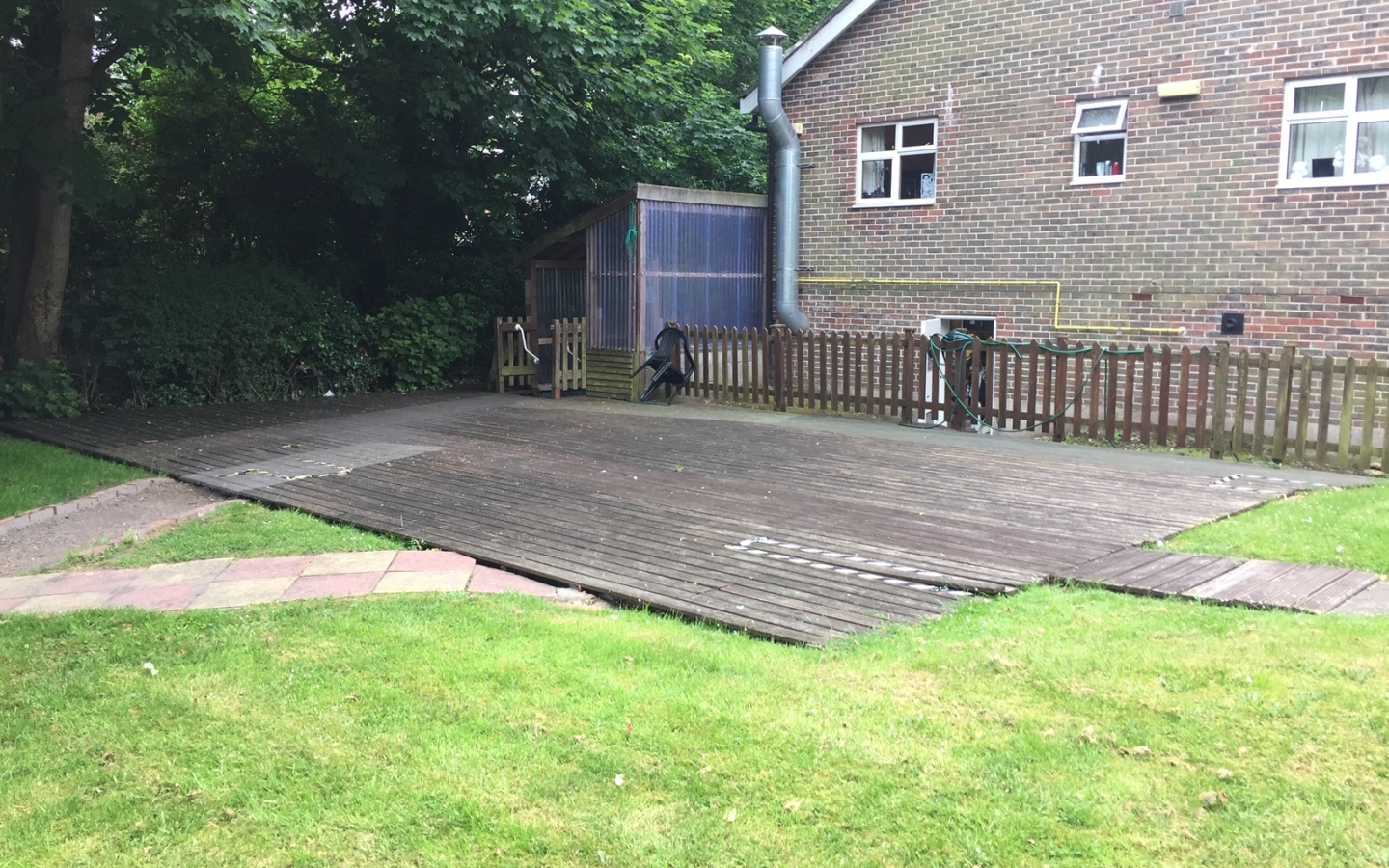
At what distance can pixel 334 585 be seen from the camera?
6.24 m

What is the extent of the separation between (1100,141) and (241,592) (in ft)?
40.6

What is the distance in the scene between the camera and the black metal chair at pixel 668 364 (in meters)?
15.1

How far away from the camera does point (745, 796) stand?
12.1 feet

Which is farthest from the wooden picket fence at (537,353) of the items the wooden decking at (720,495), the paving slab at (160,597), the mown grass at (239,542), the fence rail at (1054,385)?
the paving slab at (160,597)

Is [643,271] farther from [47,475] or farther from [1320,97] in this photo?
[1320,97]

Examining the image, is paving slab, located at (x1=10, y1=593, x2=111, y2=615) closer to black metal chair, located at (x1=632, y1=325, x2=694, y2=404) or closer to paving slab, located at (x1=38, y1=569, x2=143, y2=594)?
paving slab, located at (x1=38, y1=569, x2=143, y2=594)

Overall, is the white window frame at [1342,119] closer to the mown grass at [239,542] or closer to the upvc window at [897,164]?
the upvc window at [897,164]

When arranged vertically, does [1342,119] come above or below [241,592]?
above

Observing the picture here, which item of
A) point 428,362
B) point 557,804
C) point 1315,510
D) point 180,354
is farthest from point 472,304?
point 557,804

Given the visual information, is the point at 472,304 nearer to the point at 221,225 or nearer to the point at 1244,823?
the point at 221,225

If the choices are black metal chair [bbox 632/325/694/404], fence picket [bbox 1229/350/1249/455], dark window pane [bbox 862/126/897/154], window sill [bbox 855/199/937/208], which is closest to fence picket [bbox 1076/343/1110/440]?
fence picket [bbox 1229/350/1249/455]

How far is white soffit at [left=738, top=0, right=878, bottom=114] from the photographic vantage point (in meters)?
16.0

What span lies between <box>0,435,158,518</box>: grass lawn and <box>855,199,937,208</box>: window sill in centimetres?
1064

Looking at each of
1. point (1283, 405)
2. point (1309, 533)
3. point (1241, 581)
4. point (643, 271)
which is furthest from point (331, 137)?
point (1241, 581)
